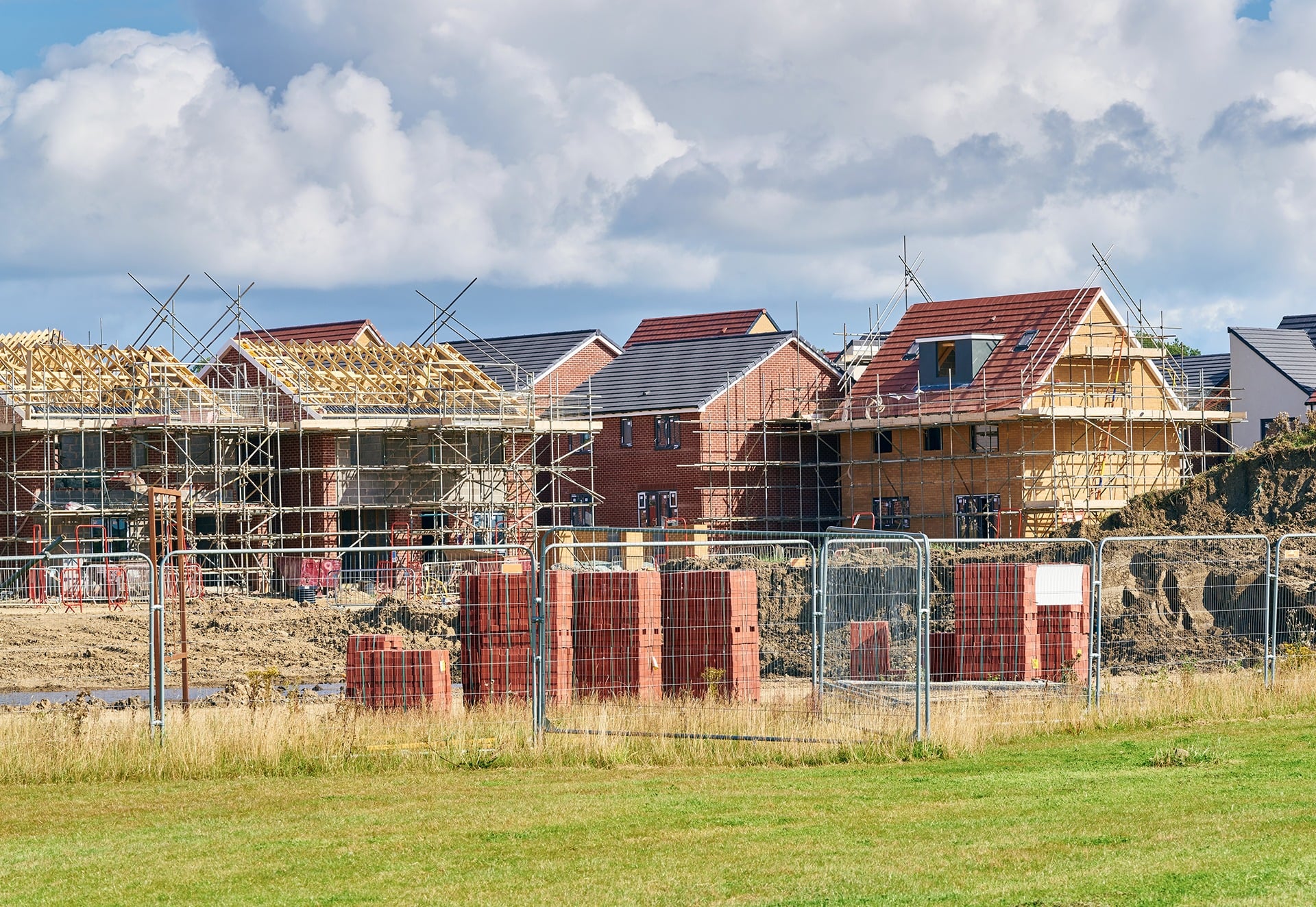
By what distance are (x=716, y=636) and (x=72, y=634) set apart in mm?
18097

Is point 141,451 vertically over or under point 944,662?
over

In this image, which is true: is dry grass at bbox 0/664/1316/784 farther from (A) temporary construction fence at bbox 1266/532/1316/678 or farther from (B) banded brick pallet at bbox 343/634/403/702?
(A) temporary construction fence at bbox 1266/532/1316/678

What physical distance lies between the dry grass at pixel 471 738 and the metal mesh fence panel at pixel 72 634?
11.0m

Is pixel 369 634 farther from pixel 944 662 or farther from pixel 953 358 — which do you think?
pixel 953 358

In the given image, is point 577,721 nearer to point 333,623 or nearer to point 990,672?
point 990,672

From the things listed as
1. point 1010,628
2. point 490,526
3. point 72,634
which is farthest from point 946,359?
point 1010,628

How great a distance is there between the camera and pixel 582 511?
55.6m

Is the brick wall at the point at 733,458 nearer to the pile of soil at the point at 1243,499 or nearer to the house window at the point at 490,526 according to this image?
the house window at the point at 490,526

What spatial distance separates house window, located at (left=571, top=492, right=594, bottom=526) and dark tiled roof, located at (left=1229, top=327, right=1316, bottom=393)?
29.0m

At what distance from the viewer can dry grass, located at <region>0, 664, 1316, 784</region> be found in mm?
13461

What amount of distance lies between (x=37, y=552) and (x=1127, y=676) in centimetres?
3028

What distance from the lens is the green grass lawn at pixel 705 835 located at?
900 cm

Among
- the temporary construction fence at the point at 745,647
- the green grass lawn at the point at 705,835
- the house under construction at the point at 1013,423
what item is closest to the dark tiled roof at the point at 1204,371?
the house under construction at the point at 1013,423

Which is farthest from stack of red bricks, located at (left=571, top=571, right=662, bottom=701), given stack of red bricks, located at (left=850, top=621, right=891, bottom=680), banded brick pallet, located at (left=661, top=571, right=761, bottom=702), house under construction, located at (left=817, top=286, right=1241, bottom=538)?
house under construction, located at (left=817, top=286, right=1241, bottom=538)
